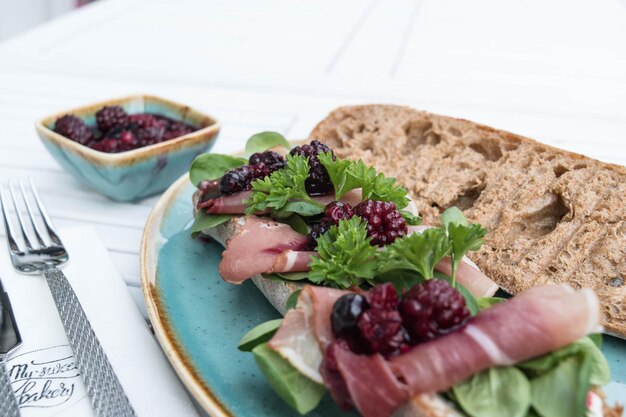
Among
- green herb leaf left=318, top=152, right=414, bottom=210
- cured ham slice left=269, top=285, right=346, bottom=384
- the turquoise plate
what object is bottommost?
the turquoise plate

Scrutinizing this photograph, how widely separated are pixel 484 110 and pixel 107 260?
112 inches

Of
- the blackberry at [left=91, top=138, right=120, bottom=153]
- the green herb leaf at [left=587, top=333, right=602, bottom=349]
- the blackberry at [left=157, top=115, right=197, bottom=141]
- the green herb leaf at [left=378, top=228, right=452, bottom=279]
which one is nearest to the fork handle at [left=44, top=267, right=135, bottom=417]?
the green herb leaf at [left=378, top=228, right=452, bottom=279]

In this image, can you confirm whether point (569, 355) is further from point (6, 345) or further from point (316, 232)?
point (6, 345)

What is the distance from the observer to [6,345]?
6.84 ft

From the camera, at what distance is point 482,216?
104 inches

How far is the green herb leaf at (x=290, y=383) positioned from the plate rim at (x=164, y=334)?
0.51 ft

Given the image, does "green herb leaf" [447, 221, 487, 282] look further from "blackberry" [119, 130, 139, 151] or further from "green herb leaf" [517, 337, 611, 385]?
"blackberry" [119, 130, 139, 151]

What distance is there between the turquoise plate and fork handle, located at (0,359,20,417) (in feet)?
1.41

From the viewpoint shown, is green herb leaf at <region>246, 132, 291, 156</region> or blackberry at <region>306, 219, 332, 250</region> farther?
green herb leaf at <region>246, 132, 291, 156</region>

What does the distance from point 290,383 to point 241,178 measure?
105 cm

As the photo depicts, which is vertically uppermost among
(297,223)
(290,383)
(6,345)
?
(297,223)

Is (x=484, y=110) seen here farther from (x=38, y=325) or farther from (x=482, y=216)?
(x=38, y=325)

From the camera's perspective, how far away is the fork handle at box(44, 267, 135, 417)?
1766mm

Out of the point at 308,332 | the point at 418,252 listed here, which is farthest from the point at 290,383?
the point at 418,252
